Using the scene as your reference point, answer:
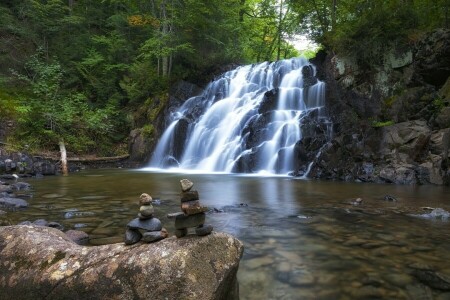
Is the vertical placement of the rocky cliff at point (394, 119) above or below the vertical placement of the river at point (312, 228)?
above

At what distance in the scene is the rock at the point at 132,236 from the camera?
3033 millimetres

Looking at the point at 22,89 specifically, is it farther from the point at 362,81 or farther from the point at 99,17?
the point at 362,81

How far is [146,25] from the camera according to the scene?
24328mm

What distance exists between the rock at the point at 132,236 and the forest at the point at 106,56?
50.4 feet

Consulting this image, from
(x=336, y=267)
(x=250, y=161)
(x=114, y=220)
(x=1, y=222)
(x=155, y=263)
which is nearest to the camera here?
(x=155, y=263)

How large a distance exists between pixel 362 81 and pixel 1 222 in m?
13.8

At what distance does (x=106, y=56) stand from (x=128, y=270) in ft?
79.3

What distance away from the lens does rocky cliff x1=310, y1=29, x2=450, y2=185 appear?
38.3ft

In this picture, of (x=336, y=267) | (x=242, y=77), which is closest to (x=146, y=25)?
(x=242, y=77)

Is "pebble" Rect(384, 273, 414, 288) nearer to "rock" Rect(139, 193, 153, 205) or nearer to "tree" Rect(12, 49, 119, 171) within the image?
"rock" Rect(139, 193, 153, 205)

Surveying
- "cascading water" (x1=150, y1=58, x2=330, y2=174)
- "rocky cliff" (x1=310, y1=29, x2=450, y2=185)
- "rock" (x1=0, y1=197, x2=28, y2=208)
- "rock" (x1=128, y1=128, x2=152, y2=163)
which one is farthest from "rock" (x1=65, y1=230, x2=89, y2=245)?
"rock" (x1=128, y1=128, x2=152, y2=163)

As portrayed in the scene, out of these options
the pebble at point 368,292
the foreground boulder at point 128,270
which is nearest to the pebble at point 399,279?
the pebble at point 368,292

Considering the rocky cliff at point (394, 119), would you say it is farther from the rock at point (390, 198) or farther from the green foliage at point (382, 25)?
the rock at point (390, 198)

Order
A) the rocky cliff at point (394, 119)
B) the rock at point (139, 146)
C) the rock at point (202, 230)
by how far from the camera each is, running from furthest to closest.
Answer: the rock at point (139, 146)
the rocky cliff at point (394, 119)
the rock at point (202, 230)
